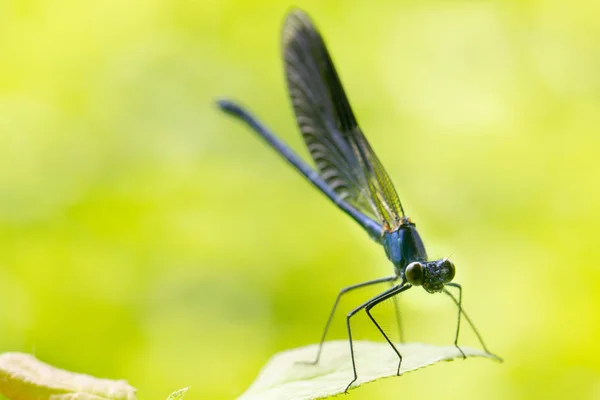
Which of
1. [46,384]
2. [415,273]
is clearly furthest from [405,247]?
[46,384]

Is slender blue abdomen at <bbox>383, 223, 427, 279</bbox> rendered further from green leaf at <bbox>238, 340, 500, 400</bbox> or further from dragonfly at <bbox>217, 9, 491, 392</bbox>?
green leaf at <bbox>238, 340, 500, 400</bbox>

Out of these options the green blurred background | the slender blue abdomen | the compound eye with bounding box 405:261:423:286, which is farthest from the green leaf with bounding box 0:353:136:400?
the slender blue abdomen

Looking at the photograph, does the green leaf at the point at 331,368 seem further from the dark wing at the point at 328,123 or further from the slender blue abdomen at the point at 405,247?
the dark wing at the point at 328,123

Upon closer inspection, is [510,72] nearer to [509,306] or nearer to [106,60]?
[509,306]

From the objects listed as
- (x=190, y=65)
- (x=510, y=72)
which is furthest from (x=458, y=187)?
(x=190, y=65)

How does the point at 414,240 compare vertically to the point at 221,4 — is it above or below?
below

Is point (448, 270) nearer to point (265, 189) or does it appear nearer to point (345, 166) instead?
point (345, 166)

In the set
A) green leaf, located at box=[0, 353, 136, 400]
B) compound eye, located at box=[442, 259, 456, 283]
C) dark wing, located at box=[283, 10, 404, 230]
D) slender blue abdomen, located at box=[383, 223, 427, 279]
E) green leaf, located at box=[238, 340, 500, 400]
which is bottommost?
green leaf, located at box=[238, 340, 500, 400]
